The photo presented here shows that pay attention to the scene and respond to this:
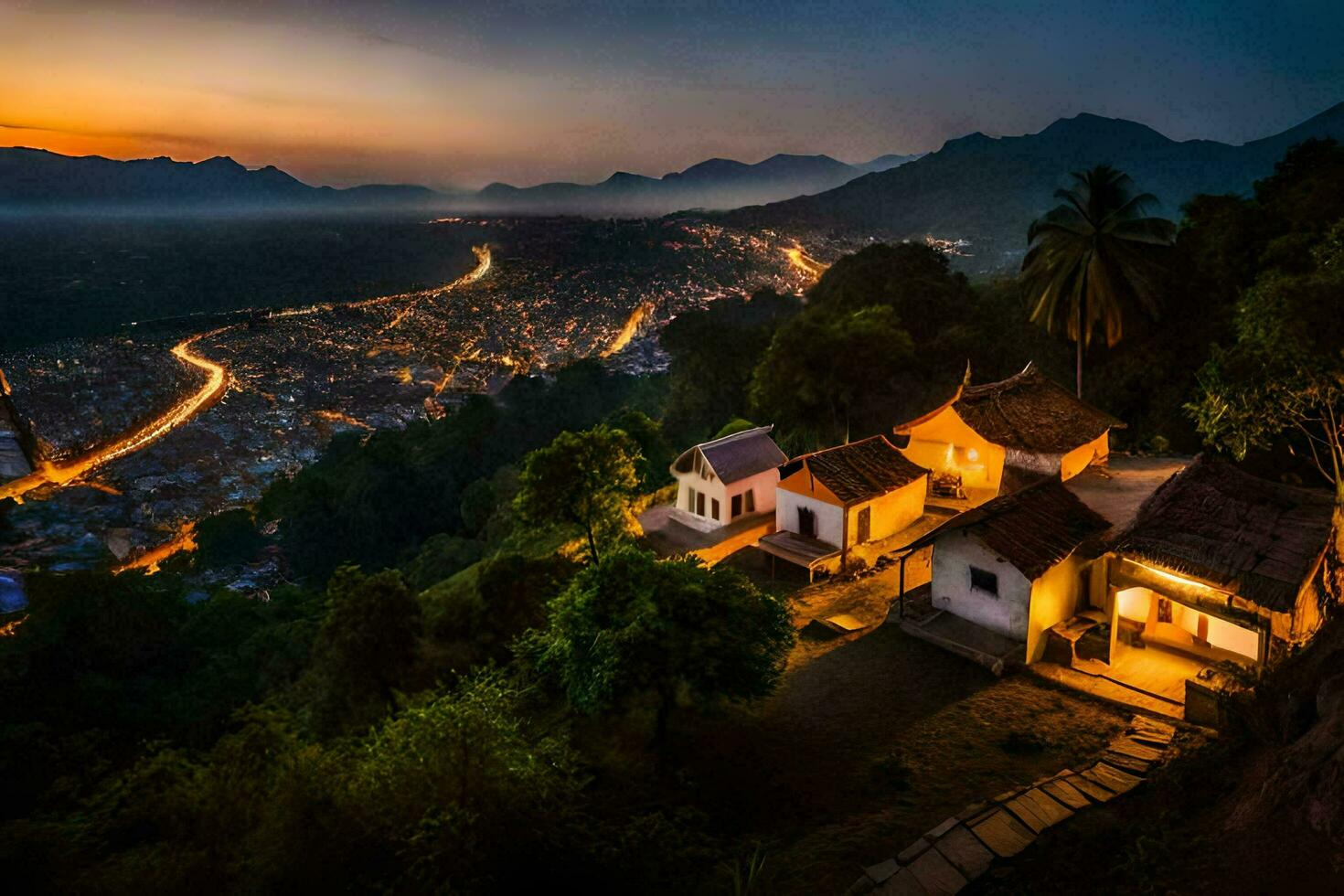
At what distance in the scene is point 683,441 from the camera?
2015 inches

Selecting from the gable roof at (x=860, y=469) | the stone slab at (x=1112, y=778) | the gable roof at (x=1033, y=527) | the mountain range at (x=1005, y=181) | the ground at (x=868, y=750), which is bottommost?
the ground at (x=868, y=750)

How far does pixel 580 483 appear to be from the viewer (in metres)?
22.9

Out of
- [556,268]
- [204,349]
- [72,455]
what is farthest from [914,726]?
[556,268]

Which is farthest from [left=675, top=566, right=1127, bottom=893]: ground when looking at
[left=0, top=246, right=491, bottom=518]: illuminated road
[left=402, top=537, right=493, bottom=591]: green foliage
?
[left=0, top=246, right=491, bottom=518]: illuminated road

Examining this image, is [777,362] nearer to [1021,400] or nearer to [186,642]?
[1021,400]

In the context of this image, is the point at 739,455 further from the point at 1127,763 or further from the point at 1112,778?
the point at 1112,778

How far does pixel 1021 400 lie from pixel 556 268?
346 ft

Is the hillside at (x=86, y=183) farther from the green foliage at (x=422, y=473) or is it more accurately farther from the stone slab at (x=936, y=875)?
the stone slab at (x=936, y=875)

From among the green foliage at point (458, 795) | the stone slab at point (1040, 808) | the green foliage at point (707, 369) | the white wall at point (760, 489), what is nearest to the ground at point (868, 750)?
the stone slab at point (1040, 808)

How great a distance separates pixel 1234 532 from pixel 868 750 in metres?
8.53

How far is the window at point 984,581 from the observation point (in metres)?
17.2

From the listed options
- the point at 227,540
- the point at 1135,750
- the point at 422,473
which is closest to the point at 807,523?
the point at 1135,750

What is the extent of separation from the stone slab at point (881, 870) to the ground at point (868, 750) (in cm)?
48

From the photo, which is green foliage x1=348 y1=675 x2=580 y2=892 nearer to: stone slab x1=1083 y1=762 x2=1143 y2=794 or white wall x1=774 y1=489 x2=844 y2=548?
stone slab x1=1083 y1=762 x2=1143 y2=794
